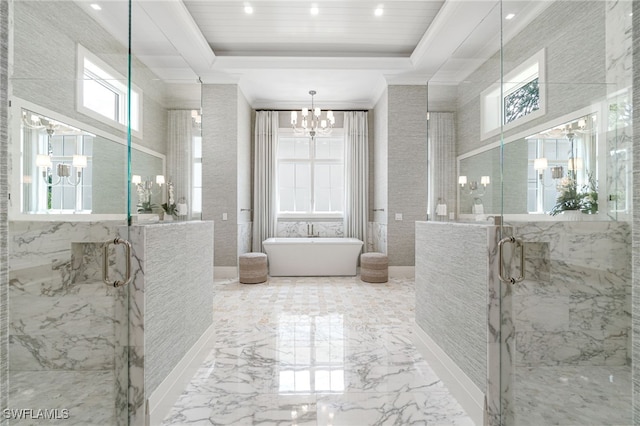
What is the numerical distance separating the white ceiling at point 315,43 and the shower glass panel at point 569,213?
2.27 feet

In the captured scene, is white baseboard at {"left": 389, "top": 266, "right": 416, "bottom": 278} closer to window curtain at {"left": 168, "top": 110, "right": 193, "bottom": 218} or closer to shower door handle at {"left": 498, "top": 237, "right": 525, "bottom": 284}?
window curtain at {"left": 168, "top": 110, "right": 193, "bottom": 218}

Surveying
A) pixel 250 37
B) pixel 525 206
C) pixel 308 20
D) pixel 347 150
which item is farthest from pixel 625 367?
pixel 347 150

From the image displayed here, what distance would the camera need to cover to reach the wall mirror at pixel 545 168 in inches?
48.7

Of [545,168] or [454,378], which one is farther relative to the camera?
[454,378]

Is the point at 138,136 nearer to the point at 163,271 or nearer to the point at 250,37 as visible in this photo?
the point at 163,271

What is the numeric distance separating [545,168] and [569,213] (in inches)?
8.1

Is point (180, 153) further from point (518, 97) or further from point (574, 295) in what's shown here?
point (574, 295)

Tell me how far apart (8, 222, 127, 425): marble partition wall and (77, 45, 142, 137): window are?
1.46ft

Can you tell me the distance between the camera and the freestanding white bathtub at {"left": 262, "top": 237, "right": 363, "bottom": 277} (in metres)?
5.36

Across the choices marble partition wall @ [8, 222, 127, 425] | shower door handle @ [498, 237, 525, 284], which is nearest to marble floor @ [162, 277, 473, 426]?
marble partition wall @ [8, 222, 127, 425]

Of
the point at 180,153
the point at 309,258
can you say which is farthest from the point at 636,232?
the point at 309,258

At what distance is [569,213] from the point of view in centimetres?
130

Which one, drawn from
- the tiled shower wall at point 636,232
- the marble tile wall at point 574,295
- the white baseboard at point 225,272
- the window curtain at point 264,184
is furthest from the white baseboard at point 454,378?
the window curtain at point 264,184

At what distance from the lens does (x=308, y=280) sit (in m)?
5.12
